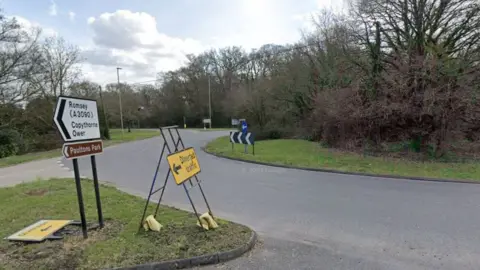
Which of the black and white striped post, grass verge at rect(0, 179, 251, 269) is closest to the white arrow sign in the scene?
grass verge at rect(0, 179, 251, 269)

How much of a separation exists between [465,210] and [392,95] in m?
9.13

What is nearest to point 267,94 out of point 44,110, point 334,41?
point 334,41

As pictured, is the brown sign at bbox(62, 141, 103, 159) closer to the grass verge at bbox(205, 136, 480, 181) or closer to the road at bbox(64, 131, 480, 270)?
the road at bbox(64, 131, 480, 270)

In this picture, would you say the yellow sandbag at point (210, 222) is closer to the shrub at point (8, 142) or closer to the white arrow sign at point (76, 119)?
the white arrow sign at point (76, 119)

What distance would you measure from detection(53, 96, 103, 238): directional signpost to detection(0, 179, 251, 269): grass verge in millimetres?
500

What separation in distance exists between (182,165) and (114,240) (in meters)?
1.49

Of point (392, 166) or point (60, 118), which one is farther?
point (392, 166)

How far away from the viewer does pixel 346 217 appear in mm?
5746

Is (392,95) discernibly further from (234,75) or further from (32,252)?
(234,75)

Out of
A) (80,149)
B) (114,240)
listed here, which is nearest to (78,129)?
(80,149)

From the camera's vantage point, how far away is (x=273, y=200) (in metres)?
7.11

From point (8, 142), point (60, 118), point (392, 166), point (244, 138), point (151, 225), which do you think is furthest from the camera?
point (8, 142)

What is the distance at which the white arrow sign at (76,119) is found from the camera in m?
4.15

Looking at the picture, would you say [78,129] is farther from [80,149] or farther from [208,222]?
[208,222]
